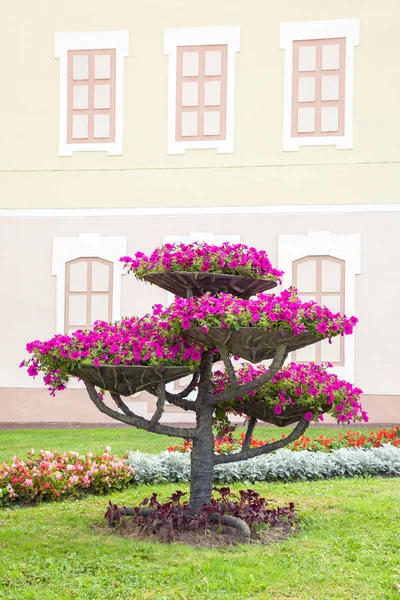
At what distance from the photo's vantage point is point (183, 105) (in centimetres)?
1438

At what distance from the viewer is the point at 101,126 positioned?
1458 cm

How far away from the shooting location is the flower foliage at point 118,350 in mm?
5859

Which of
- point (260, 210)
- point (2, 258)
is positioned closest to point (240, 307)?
point (260, 210)

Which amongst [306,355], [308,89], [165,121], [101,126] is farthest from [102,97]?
[306,355]

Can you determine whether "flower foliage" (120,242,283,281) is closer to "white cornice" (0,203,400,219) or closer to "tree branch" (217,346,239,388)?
"tree branch" (217,346,239,388)

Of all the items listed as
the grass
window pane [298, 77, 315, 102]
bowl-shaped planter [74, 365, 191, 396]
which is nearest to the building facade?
window pane [298, 77, 315, 102]

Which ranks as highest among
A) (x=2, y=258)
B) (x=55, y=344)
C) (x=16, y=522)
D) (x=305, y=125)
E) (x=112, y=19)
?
(x=112, y=19)

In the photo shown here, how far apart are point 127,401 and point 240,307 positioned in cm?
883

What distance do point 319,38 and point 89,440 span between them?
25.3ft

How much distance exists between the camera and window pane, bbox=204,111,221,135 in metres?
14.3

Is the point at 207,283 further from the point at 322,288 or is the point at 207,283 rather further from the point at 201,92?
the point at 201,92

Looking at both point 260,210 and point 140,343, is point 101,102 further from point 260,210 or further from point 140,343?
point 140,343

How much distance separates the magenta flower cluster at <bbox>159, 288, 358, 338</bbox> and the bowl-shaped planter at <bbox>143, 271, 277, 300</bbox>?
26cm

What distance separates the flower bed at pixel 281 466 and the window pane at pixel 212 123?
6719 mm
